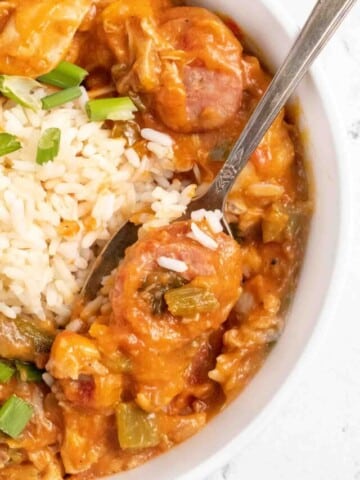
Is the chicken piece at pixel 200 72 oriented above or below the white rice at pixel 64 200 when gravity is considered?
above

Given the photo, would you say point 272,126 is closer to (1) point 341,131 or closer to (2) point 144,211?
(1) point 341,131

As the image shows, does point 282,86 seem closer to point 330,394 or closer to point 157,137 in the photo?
point 157,137

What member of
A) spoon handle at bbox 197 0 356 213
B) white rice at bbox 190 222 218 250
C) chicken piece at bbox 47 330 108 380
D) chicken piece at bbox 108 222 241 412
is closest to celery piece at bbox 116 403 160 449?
chicken piece at bbox 108 222 241 412

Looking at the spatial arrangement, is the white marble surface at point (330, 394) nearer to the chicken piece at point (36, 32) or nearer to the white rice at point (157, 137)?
the white rice at point (157, 137)

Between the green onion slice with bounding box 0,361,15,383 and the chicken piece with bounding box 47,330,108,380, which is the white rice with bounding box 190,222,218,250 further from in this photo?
the green onion slice with bounding box 0,361,15,383

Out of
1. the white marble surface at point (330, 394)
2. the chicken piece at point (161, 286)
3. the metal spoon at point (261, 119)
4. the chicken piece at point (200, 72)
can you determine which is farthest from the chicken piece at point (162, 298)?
the white marble surface at point (330, 394)

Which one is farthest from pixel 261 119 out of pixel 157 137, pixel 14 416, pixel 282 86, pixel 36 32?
pixel 14 416

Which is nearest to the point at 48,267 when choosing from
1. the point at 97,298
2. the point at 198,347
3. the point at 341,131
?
the point at 97,298
